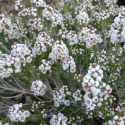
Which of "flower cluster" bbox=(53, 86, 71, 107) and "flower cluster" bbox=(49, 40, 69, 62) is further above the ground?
"flower cluster" bbox=(49, 40, 69, 62)

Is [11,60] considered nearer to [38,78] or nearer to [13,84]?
[38,78]

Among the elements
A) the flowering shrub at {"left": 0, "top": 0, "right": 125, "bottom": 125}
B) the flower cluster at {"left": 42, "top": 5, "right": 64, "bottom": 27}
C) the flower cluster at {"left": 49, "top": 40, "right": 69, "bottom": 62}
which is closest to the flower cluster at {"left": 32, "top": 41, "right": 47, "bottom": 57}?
the flowering shrub at {"left": 0, "top": 0, "right": 125, "bottom": 125}

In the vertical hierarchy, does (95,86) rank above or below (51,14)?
below

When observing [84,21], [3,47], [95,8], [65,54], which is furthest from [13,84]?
[95,8]

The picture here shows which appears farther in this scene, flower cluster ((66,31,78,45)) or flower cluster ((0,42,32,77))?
flower cluster ((66,31,78,45))

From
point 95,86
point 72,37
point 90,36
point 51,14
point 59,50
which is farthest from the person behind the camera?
point 51,14

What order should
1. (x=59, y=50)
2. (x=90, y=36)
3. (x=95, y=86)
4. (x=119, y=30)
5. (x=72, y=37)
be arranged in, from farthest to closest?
(x=72, y=37) → (x=90, y=36) → (x=59, y=50) → (x=119, y=30) → (x=95, y=86)

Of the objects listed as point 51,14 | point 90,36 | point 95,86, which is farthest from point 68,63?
point 51,14

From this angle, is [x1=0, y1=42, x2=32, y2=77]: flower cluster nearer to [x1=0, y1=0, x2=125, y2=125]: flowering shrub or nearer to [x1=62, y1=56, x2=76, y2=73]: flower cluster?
[x1=0, y1=0, x2=125, y2=125]: flowering shrub

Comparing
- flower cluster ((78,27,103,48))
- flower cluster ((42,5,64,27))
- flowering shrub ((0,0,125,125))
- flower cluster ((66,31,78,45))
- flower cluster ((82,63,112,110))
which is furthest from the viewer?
flower cluster ((42,5,64,27))

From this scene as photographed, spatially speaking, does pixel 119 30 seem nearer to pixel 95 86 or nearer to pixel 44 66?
pixel 95 86

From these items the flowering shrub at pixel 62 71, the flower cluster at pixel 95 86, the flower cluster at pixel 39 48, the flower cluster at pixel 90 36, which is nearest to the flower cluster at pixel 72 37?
the flowering shrub at pixel 62 71
